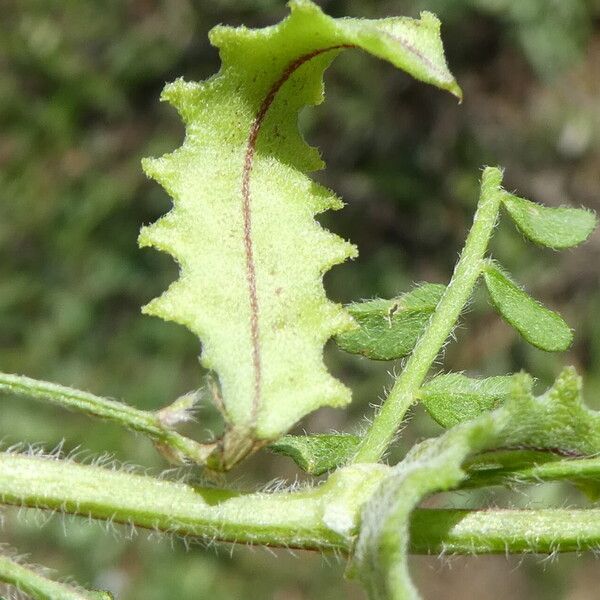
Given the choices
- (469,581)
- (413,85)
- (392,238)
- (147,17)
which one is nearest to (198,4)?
(147,17)

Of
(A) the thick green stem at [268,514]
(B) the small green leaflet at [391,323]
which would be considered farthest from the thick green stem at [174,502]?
(B) the small green leaflet at [391,323]

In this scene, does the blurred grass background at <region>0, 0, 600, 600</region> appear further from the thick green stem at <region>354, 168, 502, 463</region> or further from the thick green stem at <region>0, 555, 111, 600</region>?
the thick green stem at <region>0, 555, 111, 600</region>

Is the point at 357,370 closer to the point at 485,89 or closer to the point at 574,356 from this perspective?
the point at 574,356

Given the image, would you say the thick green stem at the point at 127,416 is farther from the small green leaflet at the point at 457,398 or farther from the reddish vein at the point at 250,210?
the small green leaflet at the point at 457,398

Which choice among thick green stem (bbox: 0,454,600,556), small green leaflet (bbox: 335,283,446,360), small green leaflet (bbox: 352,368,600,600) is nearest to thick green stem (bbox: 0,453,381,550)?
thick green stem (bbox: 0,454,600,556)

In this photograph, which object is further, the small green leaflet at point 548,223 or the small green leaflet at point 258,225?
the small green leaflet at point 548,223

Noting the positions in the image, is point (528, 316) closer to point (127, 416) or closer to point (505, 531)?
point (505, 531)
